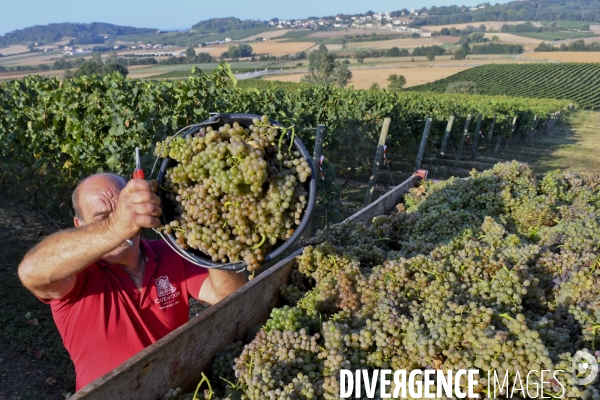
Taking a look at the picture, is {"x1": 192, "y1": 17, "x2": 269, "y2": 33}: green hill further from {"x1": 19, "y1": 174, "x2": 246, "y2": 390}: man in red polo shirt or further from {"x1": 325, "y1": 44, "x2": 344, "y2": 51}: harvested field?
{"x1": 19, "y1": 174, "x2": 246, "y2": 390}: man in red polo shirt

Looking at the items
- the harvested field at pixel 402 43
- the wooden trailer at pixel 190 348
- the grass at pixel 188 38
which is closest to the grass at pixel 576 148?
the wooden trailer at pixel 190 348

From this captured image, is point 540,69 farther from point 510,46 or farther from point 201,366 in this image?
point 201,366

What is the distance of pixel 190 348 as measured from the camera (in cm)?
192

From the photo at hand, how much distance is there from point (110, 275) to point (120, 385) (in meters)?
0.92

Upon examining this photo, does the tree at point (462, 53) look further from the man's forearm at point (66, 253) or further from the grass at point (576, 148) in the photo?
the man's forearm at point (66, 253)

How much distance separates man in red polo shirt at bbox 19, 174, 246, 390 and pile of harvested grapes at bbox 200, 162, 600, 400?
57 cm

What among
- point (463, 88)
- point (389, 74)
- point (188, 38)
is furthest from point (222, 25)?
point (463, 88)

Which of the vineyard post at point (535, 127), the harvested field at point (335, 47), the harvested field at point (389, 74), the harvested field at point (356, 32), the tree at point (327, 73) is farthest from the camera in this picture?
the harvested field at point (356, 32)

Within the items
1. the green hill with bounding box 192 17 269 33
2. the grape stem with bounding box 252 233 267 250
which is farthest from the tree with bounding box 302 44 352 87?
the green hill with bounding box 192 17 269 33

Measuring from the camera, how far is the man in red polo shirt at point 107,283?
6.32ft

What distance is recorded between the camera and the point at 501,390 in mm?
1656

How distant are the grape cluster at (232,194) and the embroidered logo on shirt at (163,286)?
2.78 feet

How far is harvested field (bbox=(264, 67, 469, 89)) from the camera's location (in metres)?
60.0

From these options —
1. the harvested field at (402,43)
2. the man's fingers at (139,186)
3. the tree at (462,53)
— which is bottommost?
the tree at (462,53)
